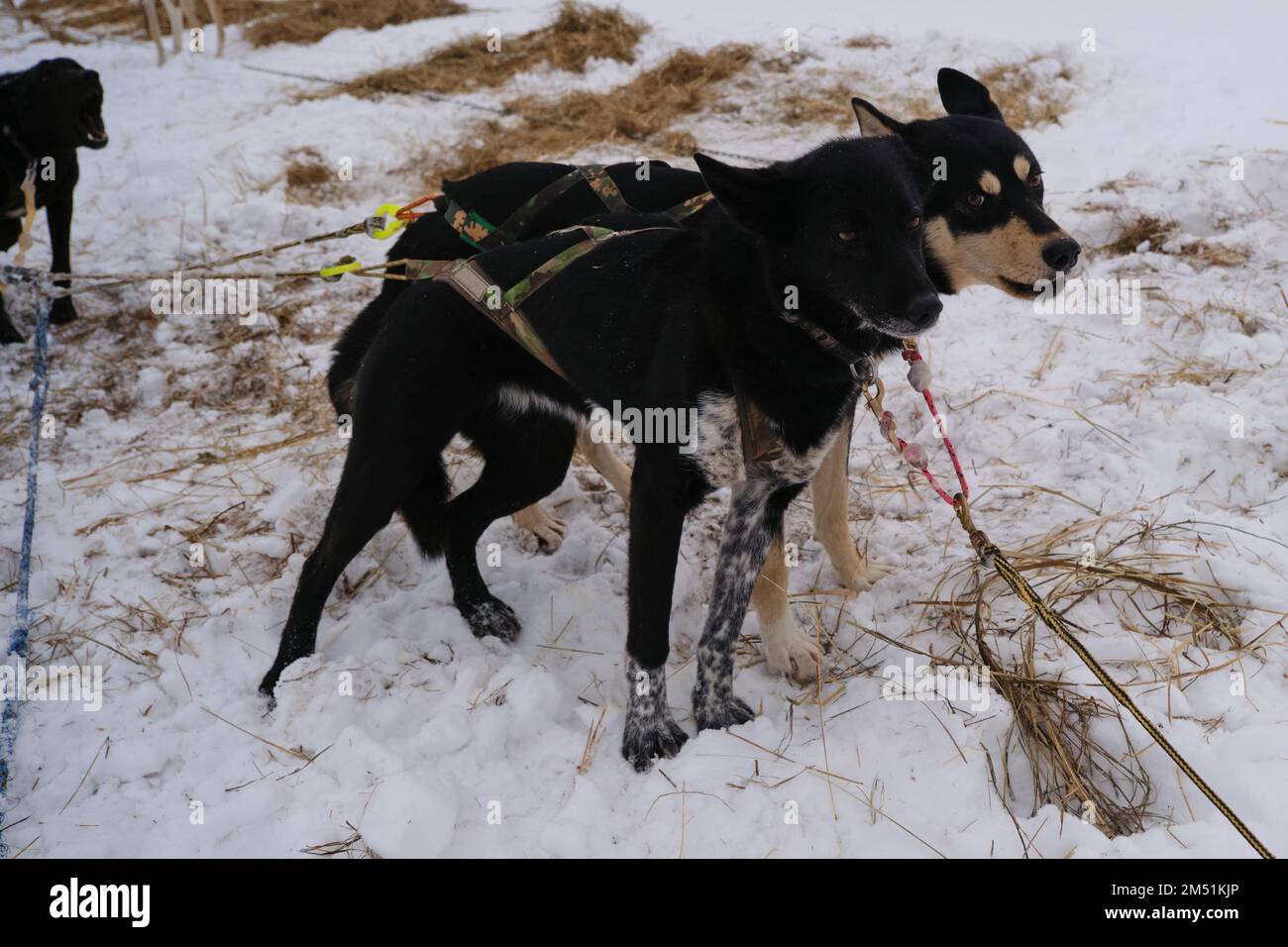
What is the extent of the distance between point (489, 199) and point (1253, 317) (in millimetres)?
3026

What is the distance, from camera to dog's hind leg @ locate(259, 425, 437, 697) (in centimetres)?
252

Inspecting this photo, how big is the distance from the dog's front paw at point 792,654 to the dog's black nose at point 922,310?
1.05 meters

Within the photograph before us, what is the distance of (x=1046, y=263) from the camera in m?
2.58

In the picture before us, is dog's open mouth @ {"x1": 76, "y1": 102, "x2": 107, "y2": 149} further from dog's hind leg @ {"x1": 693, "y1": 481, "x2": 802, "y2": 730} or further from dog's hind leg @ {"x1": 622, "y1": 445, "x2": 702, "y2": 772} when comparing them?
dog's hind leg @ {"x1": 693, "y1": 481, "x2": 802, "y2": 730}

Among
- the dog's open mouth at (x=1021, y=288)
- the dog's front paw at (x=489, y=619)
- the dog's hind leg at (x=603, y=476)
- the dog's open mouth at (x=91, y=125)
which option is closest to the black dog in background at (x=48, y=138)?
the dog's open mouth at (x=91, y=125)

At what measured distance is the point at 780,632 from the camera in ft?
8.73

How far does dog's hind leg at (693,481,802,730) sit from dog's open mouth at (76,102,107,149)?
4.51 meters

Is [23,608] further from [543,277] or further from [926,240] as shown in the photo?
[926,240]

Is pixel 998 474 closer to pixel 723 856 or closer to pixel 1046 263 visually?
pixel 1046 263

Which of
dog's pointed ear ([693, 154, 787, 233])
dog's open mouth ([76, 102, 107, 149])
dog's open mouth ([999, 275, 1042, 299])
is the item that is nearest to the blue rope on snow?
dog's pointed ear ([693, 154, 787, 233])

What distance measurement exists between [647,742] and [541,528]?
1198 mm

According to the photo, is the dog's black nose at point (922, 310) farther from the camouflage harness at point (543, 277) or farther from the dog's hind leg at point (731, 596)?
the dog's hind leg at point (731, 596)

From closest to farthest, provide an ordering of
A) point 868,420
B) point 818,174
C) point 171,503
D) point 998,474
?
point 818,174 → point 998,474 → point 171,503 → point 868,420

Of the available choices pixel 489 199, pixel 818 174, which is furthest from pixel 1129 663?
pixel 489 199
